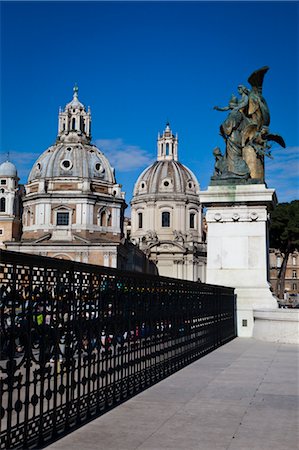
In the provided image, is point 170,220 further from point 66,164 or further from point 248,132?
point 248,132

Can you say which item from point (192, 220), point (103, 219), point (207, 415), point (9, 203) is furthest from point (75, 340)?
point (192, 220)

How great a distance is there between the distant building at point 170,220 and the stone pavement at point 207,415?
8460 cm

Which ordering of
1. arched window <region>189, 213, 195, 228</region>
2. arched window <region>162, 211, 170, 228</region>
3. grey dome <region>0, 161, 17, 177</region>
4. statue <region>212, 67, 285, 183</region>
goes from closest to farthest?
statue <region>212, 67, 285, 183</region>, grey dome <region>0, 161, 17, 177</region>, arched window <region>162, 211, 170, 228</region>, arched window <region>189, 213, 195, 228</region>

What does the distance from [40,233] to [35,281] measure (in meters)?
72.9

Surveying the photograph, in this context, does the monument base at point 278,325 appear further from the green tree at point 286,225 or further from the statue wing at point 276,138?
the green tree at point 286,225

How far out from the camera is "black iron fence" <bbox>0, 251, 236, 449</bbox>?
452 cm

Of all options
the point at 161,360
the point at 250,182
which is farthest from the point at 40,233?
the point at 161,360

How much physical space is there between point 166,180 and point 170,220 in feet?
25.7

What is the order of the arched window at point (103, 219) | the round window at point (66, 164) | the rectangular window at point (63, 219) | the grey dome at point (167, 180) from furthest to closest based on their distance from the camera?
the grey dome at point (167, 180) < the round window at point (66, 164) < the arched window at point (103, 219) < the rectangular window at point (63, 219)

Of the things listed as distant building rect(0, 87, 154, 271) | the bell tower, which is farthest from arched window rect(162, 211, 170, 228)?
the bell tower

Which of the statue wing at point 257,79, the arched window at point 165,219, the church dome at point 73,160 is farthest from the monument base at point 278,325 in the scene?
the arched window at point 165,219

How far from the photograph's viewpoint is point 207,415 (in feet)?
19.3

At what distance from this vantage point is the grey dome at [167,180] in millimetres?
103188

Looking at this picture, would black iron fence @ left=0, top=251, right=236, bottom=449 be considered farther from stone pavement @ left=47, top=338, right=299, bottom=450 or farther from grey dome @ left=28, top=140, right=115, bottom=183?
grey dome @ left=28, top=140, right=115, bottom=183
